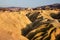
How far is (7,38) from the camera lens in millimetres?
21578

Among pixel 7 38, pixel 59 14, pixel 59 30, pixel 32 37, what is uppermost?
pixel 7 38

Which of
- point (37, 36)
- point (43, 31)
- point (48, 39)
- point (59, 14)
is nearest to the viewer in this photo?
point (48, 39)

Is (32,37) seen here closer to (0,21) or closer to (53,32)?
(53,32)

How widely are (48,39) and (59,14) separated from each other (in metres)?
42.2

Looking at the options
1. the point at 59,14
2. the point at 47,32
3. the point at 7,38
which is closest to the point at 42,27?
the point at 47,32

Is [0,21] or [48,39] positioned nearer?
[48,39]

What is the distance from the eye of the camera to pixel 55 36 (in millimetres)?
31812

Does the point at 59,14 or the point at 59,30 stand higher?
the point at 59,30

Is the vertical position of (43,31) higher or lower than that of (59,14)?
higher

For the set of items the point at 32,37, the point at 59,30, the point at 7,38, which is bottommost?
the point at 32,37

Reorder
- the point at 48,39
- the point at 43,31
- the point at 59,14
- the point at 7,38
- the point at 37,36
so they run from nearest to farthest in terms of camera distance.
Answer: the point at 7,38, the point at 48,39, the point at 37,36, the point at 43,31, the point at 59,14

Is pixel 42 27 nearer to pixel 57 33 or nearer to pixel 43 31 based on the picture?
pixel 43 31

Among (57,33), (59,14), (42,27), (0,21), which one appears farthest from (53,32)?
(59,14)

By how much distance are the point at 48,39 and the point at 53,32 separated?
1990mm
